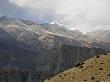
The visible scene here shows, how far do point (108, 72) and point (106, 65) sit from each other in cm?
278

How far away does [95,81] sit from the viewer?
31.9m

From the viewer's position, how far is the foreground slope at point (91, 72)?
3309 centimetres

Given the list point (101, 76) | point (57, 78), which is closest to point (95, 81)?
point (101, 76)

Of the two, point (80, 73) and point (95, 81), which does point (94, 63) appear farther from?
point (95, 81)

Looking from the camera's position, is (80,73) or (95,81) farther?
(80,73)

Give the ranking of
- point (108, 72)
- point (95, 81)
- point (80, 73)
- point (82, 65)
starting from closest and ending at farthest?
1. point (95, 81)
2. point (108, 72)
3. point (80, 73)
4. point (82, 65)

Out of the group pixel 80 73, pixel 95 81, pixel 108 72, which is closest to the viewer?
pixel 95 81

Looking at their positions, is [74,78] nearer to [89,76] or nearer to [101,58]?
[89,76]

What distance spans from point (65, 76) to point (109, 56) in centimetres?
677

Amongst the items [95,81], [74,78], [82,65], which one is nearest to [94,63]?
[82,65]

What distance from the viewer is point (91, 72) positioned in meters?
35.5

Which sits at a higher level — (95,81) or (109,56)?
(109,56)

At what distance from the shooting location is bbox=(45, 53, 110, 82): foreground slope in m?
33.1

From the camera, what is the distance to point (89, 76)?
1352 inches
